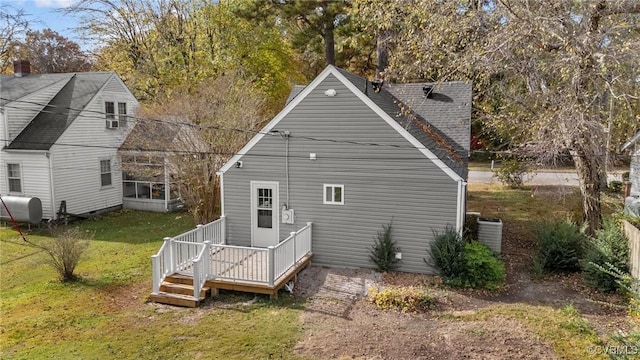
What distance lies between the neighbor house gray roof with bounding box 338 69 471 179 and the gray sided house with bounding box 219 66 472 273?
9 cm

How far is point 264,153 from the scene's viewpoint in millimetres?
11562

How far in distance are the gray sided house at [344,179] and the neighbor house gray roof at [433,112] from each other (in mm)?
86

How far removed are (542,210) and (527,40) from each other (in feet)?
35.9

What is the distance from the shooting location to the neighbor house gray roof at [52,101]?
53.6ft

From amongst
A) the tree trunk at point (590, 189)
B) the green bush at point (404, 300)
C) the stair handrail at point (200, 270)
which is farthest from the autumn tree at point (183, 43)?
the tree trunk at point (590, 189)

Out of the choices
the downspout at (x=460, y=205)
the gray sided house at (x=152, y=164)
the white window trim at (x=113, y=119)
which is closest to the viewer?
the downspout at (x=460, y=205)

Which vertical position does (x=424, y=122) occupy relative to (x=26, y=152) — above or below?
above

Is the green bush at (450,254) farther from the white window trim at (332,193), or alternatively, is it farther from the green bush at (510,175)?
the green bush at (510,175)

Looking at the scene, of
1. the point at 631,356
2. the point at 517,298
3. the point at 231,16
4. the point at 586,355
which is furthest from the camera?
the point at 231,16

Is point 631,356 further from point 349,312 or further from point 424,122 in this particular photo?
point 424,122

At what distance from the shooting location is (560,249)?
10.7 meters

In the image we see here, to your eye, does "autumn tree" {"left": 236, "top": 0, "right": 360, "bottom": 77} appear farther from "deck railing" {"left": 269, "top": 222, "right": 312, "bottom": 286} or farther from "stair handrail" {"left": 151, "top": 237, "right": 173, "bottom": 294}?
Answer: "stair handrail" {"left": 151, "top": 237, "right": 173, "bottom": 294}

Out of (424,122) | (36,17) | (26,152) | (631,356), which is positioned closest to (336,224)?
(424,122)

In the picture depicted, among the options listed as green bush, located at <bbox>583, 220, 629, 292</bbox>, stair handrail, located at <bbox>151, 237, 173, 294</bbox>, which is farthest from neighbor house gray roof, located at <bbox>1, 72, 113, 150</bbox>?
green bush, located at <bbox>583, 220, 629, 292</bbox>
